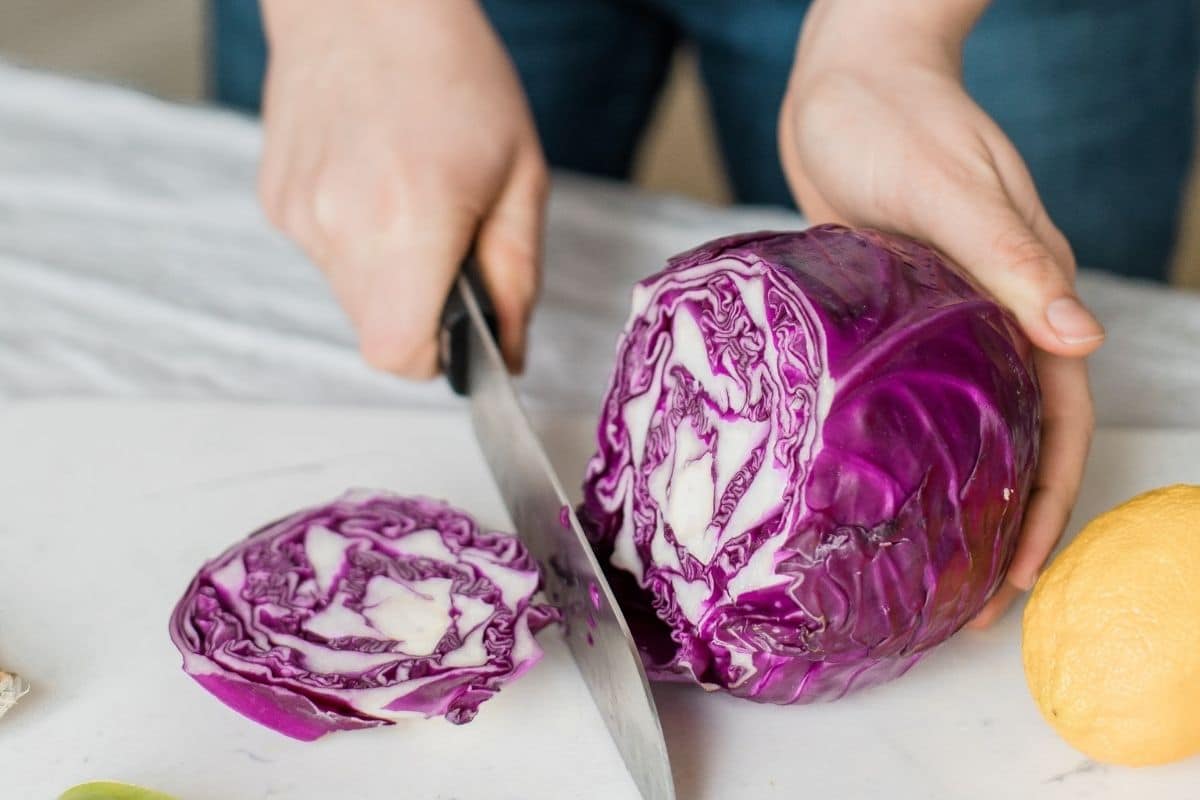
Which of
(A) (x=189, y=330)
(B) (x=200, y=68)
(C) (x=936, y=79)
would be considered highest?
(C) (x=936, y=79)

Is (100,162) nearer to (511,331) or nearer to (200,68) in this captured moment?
(511,331)

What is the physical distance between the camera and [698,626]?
0.96 metres

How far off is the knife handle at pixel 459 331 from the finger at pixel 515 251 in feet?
0.09

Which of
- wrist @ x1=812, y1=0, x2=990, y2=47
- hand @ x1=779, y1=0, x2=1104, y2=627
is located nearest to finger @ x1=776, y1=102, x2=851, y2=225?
hand @ x1=779, y1=0, x2=1104, y2=627

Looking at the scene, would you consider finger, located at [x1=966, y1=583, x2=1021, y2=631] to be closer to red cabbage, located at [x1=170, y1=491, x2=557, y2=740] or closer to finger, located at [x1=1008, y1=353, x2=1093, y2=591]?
finger, located at [x1=1008, y1=353, x2=1093, y2=591]

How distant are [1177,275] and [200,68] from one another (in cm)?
299

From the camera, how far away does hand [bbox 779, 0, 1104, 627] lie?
103 centimetres

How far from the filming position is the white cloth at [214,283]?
1.46m

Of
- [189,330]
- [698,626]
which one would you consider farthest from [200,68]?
[698,626]

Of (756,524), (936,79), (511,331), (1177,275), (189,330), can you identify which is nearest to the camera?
(756,524)

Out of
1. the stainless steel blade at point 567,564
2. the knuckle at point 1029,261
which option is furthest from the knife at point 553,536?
the knuckle at point 1029,261

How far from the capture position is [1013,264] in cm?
102

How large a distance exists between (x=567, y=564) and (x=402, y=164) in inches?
20.9

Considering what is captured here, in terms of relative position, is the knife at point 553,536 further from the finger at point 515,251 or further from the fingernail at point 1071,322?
the fingernail at point 1071,322
